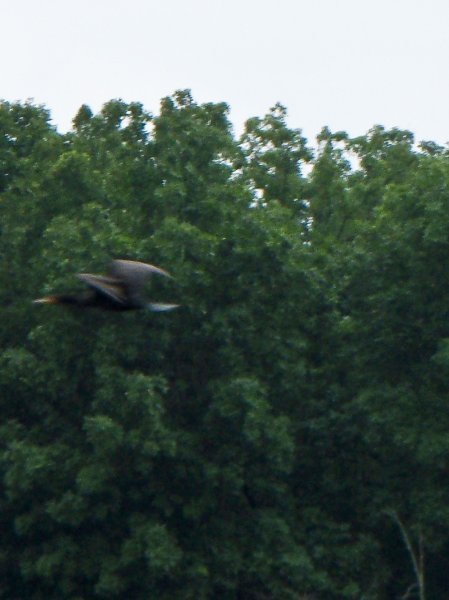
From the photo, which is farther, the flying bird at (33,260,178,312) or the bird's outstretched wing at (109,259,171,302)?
the bird's outstretched wing at (109,259,171,302)

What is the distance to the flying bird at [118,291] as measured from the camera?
11.4 metres

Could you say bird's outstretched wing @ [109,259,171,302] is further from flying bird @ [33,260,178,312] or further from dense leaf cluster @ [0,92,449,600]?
dense leaf cluster @ [0,92,449,600]

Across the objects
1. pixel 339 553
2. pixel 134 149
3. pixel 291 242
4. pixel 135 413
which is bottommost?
pixel 339 553

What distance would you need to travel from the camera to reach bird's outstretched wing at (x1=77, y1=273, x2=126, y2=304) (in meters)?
Result: 11.4

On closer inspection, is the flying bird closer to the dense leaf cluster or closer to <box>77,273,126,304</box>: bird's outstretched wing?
<box>77,273,126,304</box>: bird's outstretched wing

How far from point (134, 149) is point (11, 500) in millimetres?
7050

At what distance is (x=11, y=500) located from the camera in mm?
30266

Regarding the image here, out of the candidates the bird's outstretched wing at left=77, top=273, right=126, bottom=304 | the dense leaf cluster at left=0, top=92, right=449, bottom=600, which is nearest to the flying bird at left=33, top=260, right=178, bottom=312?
the bird's outstretched wing at left=77, top=273, right=126, bottom=304

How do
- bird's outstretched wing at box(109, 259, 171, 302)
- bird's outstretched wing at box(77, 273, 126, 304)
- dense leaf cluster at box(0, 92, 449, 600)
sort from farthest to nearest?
dense leaf cluster at box(0, 92, 449, 600) → bird's outstretched wing at box(109, 259, 171, 302) → bird's outstretched wing at box(77, 273, 126, 304)

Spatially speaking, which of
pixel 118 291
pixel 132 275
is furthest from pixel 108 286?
pixel 132 275

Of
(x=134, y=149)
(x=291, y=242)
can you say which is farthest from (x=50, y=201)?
(x=291, y=242)

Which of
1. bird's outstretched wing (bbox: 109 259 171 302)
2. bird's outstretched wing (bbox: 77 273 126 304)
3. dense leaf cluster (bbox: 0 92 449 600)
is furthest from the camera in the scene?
dense leaf cluster (bbox: 0 92 449 600)

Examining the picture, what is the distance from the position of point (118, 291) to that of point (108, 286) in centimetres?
8

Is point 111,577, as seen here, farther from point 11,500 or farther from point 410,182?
point 410,182
